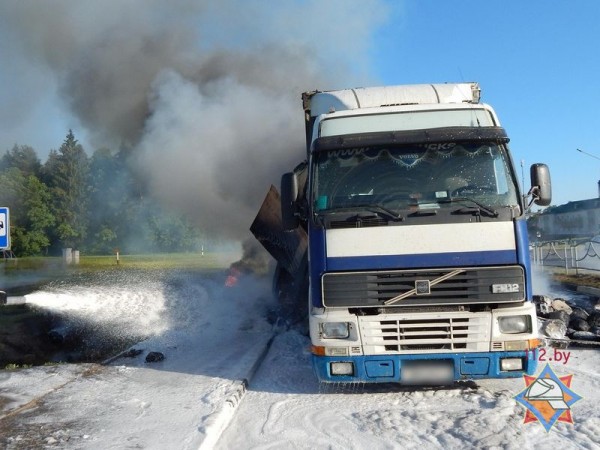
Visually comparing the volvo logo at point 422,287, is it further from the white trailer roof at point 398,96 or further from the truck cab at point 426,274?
the white trailer roof at point 398,96

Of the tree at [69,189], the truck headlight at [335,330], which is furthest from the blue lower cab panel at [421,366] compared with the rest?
the tree at [69,189]

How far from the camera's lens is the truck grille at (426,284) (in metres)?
5.04

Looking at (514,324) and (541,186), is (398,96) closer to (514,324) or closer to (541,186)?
(541,186)

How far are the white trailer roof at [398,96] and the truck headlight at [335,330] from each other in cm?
301

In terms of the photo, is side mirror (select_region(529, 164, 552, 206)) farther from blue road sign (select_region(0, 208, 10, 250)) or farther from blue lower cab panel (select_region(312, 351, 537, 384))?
blue road sign (select_region(0, 208, 10, 250))

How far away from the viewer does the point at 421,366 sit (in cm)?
516

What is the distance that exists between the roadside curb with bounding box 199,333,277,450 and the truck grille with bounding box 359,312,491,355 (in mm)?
1308

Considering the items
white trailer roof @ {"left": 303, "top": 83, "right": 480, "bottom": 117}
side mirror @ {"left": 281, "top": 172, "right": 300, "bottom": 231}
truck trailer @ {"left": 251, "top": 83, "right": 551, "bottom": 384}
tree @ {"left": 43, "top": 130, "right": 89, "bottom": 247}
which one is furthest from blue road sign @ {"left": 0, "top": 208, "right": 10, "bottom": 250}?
tree @ {"left": 43, "top": 130, "right": 89, "bottom": 247}

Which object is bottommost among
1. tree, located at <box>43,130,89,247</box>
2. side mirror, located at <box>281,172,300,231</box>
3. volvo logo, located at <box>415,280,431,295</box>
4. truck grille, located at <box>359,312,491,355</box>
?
truck grille, located at <box>359,312,491,355</box>

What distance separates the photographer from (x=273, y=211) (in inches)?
351

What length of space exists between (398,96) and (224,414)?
171 inches

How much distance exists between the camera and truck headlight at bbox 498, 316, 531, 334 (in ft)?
16.6

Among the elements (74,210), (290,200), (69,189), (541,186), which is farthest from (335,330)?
(69,189)

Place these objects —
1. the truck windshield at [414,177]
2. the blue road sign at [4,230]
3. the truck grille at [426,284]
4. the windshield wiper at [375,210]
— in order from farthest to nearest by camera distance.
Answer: the blue road sign at [4,230]
the truck windshield at [414,177]
the windshield wiper at [375,210]
the truck grille at [426,284]
